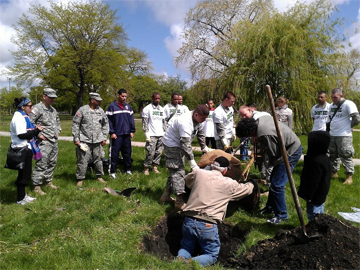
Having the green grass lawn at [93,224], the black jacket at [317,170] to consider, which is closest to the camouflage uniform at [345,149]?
the green grass lawn at [93,224]

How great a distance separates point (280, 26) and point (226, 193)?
32.7 feet

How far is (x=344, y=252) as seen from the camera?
10.7ft

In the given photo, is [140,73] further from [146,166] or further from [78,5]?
[146,166]

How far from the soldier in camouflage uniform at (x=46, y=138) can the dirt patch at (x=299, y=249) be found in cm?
299

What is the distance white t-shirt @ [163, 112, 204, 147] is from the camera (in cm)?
475

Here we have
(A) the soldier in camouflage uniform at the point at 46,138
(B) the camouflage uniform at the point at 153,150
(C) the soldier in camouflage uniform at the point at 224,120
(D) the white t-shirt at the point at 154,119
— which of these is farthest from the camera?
(D) the white t-shirt at the point at 154,119

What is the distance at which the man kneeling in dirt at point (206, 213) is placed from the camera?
391 cm

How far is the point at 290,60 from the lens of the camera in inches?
441

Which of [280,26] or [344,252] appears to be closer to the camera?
[344,252]

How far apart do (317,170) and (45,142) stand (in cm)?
522

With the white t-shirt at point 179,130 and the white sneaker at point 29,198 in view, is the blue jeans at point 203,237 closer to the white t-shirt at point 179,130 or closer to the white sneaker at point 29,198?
the white t-shirt at point 179,130

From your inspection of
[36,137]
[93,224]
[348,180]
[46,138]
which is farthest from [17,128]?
[348,180]

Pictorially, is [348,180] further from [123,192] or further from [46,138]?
[46,138]

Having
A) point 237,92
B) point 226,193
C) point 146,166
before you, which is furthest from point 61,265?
point 237,92
